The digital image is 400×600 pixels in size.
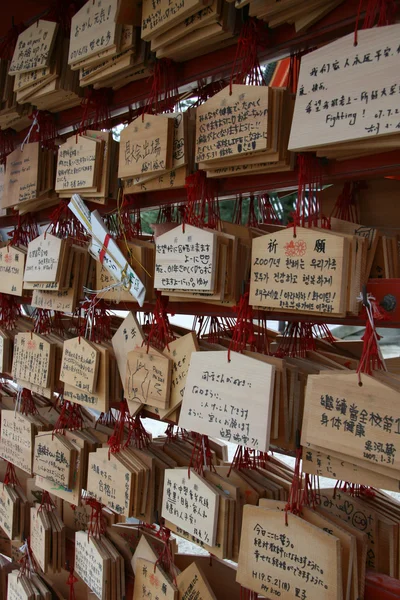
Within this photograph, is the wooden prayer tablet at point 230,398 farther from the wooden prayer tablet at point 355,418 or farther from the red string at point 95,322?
the red string at point 95,322

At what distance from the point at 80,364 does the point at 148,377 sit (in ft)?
0.87

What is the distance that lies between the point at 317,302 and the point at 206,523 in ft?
1.77

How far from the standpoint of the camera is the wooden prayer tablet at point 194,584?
1.25 meters

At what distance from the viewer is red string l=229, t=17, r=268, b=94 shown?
1080 millimetres

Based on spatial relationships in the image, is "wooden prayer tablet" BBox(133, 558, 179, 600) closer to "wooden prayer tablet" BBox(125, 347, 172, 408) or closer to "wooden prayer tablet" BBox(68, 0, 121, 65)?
"wooden prayer tablet" BBox(125, 347, 172, 408)

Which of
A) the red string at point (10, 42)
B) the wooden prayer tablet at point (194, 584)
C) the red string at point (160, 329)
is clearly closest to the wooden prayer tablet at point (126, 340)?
the red string at point (160, 329)

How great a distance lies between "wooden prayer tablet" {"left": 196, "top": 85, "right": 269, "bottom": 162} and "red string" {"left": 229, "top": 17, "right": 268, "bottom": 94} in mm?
40

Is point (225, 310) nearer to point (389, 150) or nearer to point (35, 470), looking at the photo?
point (389, 150)

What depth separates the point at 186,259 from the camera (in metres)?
1.15

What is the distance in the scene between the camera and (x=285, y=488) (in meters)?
1.20

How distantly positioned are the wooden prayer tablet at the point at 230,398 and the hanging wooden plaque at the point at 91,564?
65 cm

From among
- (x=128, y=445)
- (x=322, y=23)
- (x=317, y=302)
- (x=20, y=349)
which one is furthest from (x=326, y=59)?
(x=20, y=349)

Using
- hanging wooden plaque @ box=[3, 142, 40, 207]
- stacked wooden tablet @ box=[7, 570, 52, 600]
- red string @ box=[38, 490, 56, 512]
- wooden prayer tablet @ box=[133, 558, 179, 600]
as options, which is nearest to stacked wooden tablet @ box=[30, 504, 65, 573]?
red string @ box=[38, 490, 56, 512]

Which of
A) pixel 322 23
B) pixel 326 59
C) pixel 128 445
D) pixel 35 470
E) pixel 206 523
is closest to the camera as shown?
pixel 326 59
